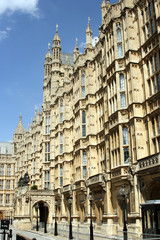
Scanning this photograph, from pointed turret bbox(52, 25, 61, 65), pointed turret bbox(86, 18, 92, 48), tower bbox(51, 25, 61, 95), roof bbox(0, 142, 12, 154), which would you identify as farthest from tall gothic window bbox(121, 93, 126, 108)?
roof bbox(0, 142, 12, 154)

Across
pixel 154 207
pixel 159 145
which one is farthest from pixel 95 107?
pixel 154 207

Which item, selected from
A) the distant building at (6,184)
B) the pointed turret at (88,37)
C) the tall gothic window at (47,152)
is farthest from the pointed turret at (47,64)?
the distant building at (6,184)

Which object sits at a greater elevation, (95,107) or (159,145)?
(95,107)

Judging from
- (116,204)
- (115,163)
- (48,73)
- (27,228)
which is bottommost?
(27,228)

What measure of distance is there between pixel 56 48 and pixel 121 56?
35244mm

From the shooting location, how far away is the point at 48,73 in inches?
2798

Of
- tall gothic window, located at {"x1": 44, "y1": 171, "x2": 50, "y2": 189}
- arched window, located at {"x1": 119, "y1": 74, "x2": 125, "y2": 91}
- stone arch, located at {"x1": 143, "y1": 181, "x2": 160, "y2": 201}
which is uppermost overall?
arched window, located at {"x1": 119, "y1": 74, "x2": 125, "y2": 91}

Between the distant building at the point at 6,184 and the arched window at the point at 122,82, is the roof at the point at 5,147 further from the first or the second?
the arched window at the point at 122,82

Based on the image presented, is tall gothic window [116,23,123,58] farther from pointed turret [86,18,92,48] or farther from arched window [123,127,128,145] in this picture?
pointed turret [86,18,92,48]

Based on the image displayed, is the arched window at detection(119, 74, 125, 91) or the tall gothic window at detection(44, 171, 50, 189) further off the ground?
the arched window at detection(119, 74, 125, 91)

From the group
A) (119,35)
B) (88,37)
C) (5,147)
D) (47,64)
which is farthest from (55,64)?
(5,147)

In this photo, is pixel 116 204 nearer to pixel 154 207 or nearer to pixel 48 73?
pixel 154 207

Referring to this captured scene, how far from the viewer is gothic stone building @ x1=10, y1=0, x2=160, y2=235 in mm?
25875

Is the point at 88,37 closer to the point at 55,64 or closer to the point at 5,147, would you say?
the point at 55,64
